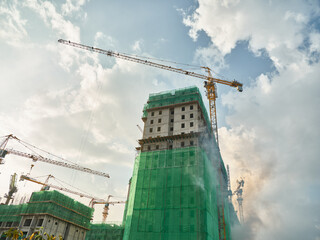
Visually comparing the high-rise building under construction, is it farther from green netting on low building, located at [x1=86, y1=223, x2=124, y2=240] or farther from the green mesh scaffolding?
the green mesh scaffolding

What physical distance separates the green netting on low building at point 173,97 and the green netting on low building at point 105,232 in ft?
A: 129

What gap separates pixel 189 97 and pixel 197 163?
75.2ft

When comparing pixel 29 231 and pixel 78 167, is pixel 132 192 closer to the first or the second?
pixel 29 231

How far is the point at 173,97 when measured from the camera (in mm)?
74500

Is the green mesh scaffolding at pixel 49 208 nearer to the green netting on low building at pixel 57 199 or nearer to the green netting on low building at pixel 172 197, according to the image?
the green netting on low building at pixel 57 199

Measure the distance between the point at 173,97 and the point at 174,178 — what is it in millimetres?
27693

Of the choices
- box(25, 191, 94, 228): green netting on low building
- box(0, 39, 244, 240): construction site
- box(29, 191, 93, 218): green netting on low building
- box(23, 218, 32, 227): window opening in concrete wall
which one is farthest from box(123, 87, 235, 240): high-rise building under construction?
box(23, 218, 32, 227): window opening in concrete wall

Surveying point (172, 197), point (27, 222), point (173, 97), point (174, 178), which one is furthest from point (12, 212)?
point (173, 97)

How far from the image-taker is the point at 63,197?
73.4m

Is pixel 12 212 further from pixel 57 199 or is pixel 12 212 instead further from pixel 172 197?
pixel 172 197

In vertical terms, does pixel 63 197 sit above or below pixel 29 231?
above

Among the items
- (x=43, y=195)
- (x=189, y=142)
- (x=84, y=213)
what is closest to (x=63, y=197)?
(x=43, y=195)

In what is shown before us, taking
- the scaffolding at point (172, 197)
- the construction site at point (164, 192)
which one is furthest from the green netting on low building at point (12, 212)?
the scaffolding at point (172, 197)

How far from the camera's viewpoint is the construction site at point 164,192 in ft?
176
